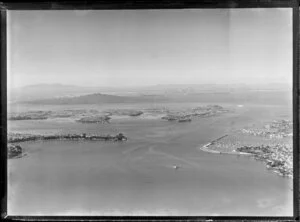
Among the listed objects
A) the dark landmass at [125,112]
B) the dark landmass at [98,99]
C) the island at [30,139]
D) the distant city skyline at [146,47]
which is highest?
the distant city skyline at [146,47]

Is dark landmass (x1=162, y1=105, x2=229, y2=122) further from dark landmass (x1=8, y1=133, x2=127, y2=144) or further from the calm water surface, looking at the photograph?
dark landmass (x1=8, y1=133, x2=127, y2=144)

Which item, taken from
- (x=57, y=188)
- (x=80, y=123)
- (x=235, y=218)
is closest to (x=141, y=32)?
(x=80, y=123)

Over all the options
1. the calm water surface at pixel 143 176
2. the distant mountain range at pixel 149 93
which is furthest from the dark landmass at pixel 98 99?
the calm water surface at pixel 143 176

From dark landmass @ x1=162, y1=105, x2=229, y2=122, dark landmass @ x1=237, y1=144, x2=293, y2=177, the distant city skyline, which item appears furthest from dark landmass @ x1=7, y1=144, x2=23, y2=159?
dark landmass @ x1=237, y1=144, x2=293, y2=177

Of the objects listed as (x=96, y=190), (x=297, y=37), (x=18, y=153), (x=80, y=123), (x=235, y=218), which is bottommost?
(x=235, y=218)

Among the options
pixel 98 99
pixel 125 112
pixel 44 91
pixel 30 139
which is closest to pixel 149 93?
pixel 125 112

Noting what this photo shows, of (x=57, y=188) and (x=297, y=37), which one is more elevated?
(x=297, y=37)

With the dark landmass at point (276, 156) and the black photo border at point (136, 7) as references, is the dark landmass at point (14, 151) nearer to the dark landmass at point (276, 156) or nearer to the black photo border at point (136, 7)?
the black photo border at point (136, 7)

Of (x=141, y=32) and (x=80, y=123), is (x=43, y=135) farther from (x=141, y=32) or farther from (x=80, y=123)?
(x=141, y=32)
